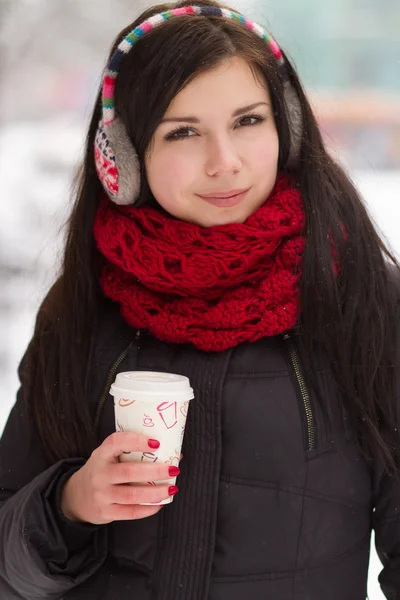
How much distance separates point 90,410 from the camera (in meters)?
1.33

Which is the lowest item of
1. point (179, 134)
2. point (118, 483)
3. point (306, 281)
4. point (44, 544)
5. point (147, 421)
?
point (44, 544)

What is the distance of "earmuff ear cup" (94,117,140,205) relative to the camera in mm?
1298

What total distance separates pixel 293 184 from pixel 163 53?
0.32 metres

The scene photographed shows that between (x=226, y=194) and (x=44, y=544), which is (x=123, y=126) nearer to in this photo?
(x=226, y=194)

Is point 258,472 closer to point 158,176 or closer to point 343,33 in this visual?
point 158,176

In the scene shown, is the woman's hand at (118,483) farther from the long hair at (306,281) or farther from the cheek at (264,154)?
the cheek at (264,154)

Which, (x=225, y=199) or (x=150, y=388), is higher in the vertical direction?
(x=225, y=199)

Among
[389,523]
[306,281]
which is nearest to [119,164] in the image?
[306,281]

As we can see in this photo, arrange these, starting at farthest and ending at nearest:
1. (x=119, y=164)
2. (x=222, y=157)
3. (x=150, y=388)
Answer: (x=119, y=164) → (x=222, y=157) → (x=150, y=388)

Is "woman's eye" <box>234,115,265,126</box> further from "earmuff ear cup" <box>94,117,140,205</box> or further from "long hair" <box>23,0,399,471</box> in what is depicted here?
"earmuff ear cup" <box>94,117,140,205</box>

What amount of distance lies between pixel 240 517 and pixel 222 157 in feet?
1.94

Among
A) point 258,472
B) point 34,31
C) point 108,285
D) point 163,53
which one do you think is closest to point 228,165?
point 163,53

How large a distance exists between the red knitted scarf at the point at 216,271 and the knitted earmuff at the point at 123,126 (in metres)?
0.06

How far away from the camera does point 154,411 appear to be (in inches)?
41.2
